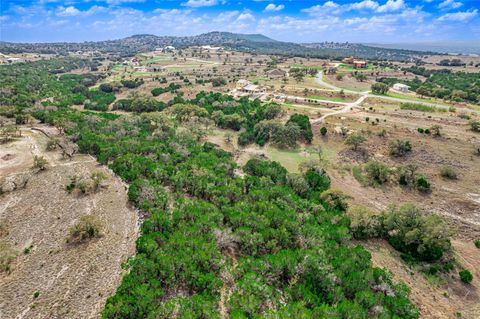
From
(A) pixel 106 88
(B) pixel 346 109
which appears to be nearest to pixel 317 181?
(B) pixel 346 109

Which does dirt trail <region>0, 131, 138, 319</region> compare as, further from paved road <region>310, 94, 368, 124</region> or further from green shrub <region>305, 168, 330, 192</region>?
paved road <region>310, 94, 368, 124</region>

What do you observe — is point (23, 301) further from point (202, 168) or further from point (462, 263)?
point (462, 263)

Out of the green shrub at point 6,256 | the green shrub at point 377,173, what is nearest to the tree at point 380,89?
the green shrub at point 377,173

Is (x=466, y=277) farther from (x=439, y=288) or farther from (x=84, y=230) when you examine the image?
(x=84, y=230)

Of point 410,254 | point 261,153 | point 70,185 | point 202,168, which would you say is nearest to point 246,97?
point 261,153

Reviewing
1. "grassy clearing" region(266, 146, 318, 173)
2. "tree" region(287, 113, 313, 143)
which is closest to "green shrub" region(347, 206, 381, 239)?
"grassy clearing" region(266, 146, 318, 173)
